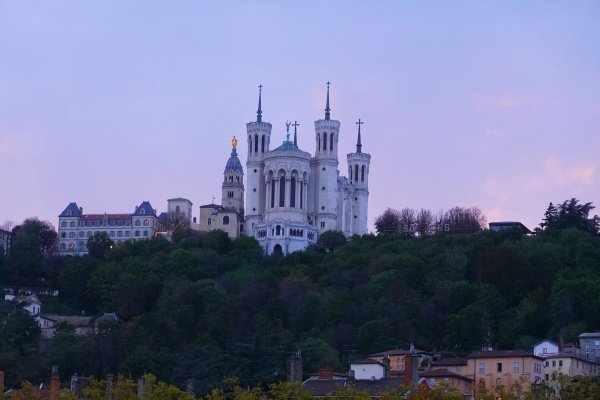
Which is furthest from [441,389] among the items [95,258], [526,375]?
[95,258]

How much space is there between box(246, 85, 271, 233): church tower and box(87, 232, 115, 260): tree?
9.99 m

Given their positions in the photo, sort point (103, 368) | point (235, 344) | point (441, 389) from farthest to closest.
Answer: point (103, 368), point (235, 344), point (441, 389)

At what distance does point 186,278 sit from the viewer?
351 feet

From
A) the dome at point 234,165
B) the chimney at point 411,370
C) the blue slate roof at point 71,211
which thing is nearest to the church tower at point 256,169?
the dome at point 234,165

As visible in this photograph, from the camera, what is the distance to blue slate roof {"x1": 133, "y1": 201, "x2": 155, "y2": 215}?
136 m

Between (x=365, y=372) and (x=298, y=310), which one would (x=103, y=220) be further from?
(x=365, y=372)

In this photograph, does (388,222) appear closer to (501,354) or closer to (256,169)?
(256,169)

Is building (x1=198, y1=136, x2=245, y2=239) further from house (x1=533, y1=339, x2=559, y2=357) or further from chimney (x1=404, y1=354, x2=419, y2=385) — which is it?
chimney (x1=404, y1=354, x2=419, y2=385)

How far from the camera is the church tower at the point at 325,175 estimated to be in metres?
124

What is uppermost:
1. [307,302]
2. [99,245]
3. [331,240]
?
[331,240]

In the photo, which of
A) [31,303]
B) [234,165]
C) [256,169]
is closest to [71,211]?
[234,165]

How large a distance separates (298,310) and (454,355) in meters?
14.5

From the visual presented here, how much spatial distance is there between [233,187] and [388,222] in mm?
12444

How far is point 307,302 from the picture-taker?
96938 millimetres
